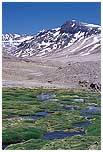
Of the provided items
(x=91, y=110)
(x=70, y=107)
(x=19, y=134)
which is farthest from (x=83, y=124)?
(x=70, y=107)

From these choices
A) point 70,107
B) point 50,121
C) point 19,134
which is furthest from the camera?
point 70,107

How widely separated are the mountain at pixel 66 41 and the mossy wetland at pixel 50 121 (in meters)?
63.8

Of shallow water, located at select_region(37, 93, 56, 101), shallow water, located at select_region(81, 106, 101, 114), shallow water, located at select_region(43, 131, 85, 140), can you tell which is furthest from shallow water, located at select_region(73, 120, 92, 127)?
shallow water, located at select_region(37, 93, 56, 101)

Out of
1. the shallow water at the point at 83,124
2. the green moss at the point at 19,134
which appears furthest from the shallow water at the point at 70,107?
the green moss at the point at 19,134

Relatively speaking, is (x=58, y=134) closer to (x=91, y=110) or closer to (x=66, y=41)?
(x=91, y=110)

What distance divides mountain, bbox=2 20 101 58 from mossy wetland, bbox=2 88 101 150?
6377 centimetres

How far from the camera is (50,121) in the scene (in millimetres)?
13102

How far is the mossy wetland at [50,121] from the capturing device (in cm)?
954

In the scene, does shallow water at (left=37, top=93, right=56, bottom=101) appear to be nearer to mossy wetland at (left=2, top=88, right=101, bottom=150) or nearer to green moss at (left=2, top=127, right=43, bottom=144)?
mossy wetland at (left=2, top=88, right=101, bottom=150)

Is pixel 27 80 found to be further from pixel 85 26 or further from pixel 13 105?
pixel 85 26

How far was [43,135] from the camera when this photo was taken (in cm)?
1105

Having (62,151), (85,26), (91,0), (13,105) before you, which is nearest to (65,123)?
(13,105)

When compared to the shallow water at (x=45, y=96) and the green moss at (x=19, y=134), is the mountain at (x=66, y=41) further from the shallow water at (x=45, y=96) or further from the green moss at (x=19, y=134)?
the green moss at (x=19, y=134)

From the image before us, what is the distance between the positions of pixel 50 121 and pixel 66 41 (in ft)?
293
